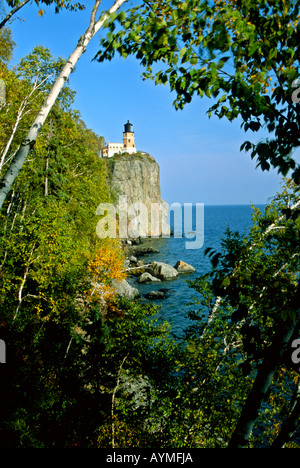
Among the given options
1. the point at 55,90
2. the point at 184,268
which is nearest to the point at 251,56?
the point at 55,90

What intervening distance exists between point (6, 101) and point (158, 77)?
17.0 metres

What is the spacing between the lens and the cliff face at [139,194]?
266 ft

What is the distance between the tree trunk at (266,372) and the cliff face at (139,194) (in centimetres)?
7129

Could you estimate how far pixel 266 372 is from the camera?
264 cm

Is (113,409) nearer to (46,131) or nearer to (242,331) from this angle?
(242,331)

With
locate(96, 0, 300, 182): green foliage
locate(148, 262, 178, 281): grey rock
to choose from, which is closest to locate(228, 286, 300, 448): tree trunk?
locate(96, 0, 300, 182): green foliage

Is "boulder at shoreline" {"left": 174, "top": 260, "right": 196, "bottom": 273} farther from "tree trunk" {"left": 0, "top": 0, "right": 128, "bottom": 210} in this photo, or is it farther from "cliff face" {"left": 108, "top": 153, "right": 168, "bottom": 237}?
"tree trunk" {"left": 0, "top": 0, "right": 128, "bottom": 210}

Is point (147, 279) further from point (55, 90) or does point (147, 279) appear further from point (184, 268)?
point (55, 90)

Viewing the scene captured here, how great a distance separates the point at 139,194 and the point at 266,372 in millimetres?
90417

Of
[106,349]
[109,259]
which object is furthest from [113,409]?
[109,259]

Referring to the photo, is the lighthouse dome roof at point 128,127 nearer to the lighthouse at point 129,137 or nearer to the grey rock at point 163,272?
the lighthouse at point 129,137

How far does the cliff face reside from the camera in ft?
266

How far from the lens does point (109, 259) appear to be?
2425cm

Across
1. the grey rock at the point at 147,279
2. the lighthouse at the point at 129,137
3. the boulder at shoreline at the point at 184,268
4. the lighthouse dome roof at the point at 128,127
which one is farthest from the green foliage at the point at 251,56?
the lighthouse dome roof at the point at 128,127
